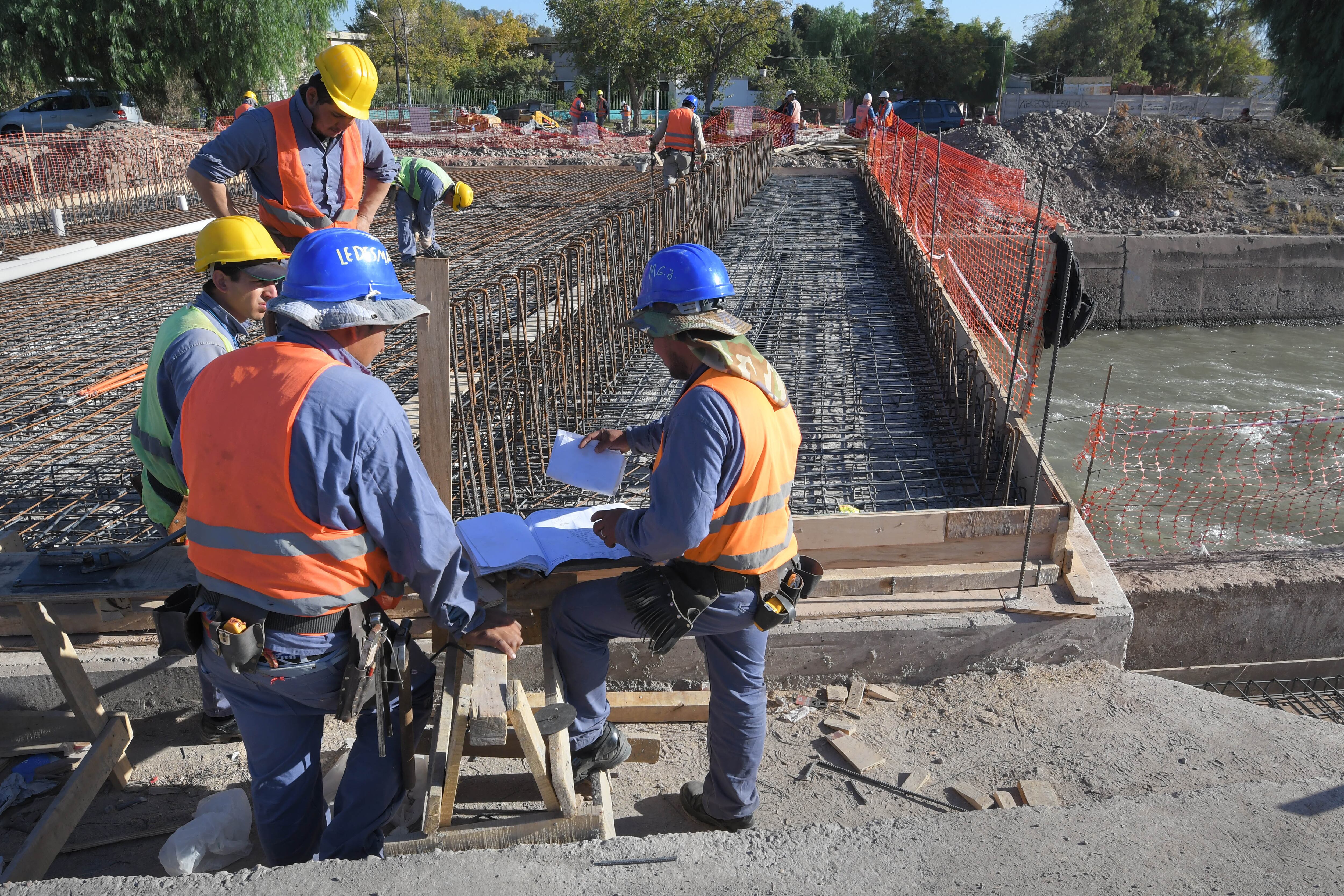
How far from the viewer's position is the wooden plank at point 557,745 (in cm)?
243

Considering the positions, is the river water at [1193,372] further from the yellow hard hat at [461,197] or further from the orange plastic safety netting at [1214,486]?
the yellow hard hat at [461,197]

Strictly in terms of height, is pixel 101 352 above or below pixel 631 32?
below

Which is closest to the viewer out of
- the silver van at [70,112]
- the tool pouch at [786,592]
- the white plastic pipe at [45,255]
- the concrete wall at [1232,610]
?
the tool pouch at [786,592]

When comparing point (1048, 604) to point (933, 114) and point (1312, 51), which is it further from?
point (933, 114)

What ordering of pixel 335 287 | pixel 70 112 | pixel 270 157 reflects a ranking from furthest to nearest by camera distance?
pixel 70 112
pixel 270 157
pixel 335 287

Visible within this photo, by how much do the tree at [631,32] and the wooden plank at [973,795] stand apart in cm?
4041

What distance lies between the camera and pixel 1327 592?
194 inches

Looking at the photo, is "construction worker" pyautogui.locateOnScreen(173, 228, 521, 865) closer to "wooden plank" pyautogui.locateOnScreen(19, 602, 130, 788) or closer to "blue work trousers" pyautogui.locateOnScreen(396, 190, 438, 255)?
"wooden plank" pyautogui.locateOnScreen(19, 602, 130, 788)

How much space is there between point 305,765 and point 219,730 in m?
1.28

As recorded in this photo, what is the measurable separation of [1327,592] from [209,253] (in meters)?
5.62

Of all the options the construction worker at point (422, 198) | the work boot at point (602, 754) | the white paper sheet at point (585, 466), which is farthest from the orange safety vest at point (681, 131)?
the work boot at point (602, 754)

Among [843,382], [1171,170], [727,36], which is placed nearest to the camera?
[843,382]

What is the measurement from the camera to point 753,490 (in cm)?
253

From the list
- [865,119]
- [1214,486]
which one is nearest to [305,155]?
[1214,486]
